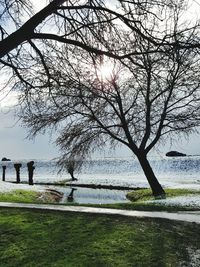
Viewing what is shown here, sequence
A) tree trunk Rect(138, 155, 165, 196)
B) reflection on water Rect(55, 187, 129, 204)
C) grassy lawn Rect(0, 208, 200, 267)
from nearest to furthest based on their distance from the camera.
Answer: grassy lawn Rect(0, 208, 200, 267)
tree trunk Rect(138, 155, 165, 196)
reflection on water Rect(55, 187, 129, 204)

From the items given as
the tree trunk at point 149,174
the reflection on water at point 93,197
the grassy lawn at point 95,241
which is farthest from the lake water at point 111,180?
the grassy lawn at point 95,241

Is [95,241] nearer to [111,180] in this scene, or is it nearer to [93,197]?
[93,197]

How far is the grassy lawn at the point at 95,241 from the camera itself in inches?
333

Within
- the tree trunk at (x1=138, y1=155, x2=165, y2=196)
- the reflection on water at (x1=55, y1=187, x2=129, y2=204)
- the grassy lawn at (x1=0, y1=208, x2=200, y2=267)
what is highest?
the tree trunk at (x1=138, y1=155, x2=165, y2=196)

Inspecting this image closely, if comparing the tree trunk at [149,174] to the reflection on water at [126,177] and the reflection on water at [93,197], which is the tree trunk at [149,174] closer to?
the reflection on water at [126,177]

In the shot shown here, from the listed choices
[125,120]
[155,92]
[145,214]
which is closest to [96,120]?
[125,120]

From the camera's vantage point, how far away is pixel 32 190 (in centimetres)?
2978

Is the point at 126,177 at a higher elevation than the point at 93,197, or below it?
higher

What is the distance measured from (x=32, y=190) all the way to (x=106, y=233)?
2033 centimetres

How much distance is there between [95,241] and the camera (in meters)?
9.43

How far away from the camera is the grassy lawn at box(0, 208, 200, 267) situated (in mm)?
8453

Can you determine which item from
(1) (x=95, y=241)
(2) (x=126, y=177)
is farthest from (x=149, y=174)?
(2) (x=126, y=177)

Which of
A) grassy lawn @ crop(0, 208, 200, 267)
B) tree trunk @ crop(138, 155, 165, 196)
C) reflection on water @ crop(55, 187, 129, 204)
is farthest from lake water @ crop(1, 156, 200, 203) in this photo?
grassy lawn @ crop(0, 208, 200, 267)

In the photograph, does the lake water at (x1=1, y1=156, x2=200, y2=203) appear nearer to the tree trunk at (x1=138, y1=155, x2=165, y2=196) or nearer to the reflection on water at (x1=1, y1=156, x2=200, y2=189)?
the reflection on water at (x1=1, y1=156, x2=200, y2=189)
